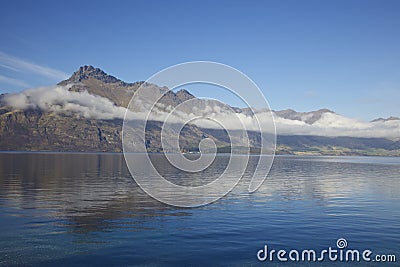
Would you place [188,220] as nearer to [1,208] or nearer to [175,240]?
[175,240]

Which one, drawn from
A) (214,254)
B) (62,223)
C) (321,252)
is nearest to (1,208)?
(62,223)

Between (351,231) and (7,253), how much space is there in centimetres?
3771

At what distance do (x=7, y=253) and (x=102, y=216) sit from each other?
16.7 m

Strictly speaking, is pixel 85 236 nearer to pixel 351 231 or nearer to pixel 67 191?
pixel 351 231

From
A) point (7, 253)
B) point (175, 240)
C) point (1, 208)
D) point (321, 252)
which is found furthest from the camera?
point (1, 208)

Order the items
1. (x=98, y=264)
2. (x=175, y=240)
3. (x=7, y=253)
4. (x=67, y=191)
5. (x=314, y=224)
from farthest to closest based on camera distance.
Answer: (x=67, y=191), (x=314, y=224), (x=175, y=240), (x=7, y=253), (x=98, y=264)

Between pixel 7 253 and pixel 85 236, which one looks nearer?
pixel 7 253

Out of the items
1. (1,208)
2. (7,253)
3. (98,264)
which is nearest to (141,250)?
(98,264)

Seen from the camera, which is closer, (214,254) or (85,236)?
(214,254)

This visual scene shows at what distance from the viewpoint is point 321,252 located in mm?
32062

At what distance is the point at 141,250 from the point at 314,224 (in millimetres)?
24663

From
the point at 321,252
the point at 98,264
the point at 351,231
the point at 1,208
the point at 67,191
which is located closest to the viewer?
the point at 98,264

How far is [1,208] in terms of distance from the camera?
50.2 meters

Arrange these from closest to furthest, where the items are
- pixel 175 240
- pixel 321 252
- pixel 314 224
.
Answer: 1. pixel 321 252
2. pixel 175 240
3. pixel 314 224
